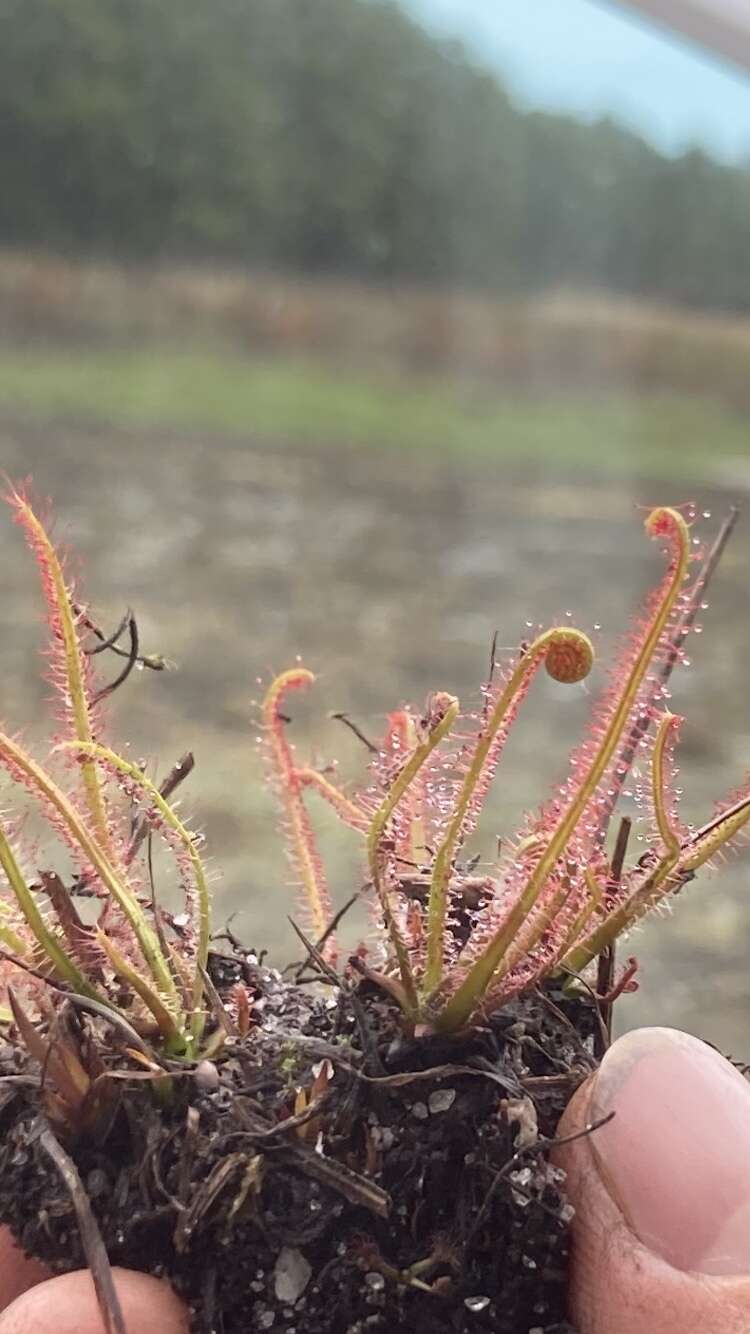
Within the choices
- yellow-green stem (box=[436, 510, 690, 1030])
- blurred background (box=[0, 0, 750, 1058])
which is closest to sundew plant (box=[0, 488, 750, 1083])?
yellow-green stem (box=[436, 510, 690, 1030])

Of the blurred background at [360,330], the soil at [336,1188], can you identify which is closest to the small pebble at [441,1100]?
the soil at [336,1188]

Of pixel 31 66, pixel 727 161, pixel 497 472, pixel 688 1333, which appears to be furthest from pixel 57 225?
pixel 688 1333

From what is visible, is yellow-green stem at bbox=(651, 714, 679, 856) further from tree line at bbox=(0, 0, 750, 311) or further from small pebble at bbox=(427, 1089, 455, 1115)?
tree line at bbox=(0, 0, 750, 311)

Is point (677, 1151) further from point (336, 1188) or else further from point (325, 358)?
point (325, 358)

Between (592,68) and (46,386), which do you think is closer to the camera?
(592,68)

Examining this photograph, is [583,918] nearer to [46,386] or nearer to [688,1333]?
[688,1333]

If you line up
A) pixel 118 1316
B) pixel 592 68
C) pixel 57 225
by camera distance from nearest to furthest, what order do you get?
pixel 118 1316 → pixel 592 68 → pixel 57 225

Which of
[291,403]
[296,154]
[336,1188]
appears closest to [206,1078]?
[336,1188]

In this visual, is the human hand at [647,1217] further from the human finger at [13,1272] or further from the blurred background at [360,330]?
the blurred background at [360,330]
